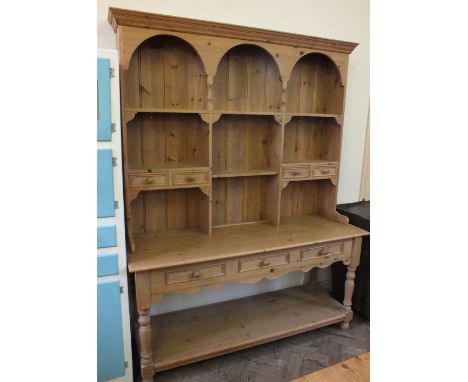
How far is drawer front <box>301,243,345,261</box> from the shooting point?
2123mm

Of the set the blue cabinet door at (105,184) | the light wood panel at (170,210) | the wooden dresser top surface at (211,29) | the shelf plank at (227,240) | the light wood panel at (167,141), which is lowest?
the shelf plank at (227,240)

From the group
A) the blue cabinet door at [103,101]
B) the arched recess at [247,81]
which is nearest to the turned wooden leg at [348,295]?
the arched recess at [247,81]

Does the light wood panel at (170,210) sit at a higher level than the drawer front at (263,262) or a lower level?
higher

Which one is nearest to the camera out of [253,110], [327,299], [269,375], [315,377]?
[315,377]

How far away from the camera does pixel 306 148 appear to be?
257 cm

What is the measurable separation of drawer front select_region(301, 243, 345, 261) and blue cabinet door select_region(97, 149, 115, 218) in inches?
48.2

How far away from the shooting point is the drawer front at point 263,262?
1932 millimetres

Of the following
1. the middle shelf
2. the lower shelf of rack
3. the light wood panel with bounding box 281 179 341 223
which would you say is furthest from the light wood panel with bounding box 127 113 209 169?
the lower shelf of rack

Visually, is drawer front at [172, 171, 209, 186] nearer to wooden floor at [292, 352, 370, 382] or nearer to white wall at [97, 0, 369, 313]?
white wall at [97, 0, 369, 313]

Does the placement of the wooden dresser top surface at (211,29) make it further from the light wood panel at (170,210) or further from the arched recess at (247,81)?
the light wood panel at (170,210)

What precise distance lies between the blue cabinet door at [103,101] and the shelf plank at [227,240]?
0.68 m
